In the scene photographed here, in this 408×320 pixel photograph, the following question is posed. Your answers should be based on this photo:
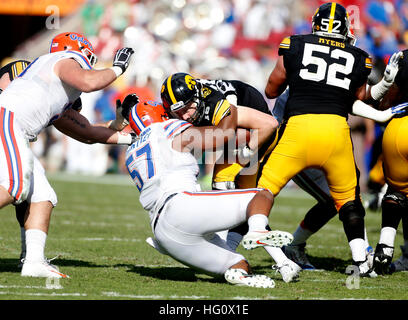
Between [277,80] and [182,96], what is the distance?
88 cm

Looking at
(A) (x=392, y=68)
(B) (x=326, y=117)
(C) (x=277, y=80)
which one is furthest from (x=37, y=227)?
(A) (x=392, y=68)

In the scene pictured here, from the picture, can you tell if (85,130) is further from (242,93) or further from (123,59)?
(242,93)

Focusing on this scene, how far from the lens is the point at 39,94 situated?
191 inches

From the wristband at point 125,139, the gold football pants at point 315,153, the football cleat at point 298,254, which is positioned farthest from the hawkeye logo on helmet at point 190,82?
the football cleat at point 298,254

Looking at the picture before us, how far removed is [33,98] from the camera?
482 centimetres

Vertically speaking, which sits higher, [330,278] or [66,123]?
[66,123]

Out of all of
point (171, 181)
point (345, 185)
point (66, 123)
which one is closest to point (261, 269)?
point (345, 185)

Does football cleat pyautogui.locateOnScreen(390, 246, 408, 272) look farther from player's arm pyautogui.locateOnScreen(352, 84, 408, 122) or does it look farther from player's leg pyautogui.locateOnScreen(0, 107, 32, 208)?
player's leg pyautogui.locateOnScreen(0, 107, 32, 208)

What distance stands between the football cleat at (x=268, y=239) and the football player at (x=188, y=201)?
207 millimetres

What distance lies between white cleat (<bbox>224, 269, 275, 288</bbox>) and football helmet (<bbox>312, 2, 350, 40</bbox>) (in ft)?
6.11

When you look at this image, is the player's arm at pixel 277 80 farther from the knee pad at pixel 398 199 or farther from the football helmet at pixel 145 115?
the knee pad at pixel 398 199

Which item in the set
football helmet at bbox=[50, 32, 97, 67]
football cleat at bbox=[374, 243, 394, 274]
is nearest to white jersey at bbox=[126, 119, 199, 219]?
football helmet at bbox=[50, 32, 97, 67]
